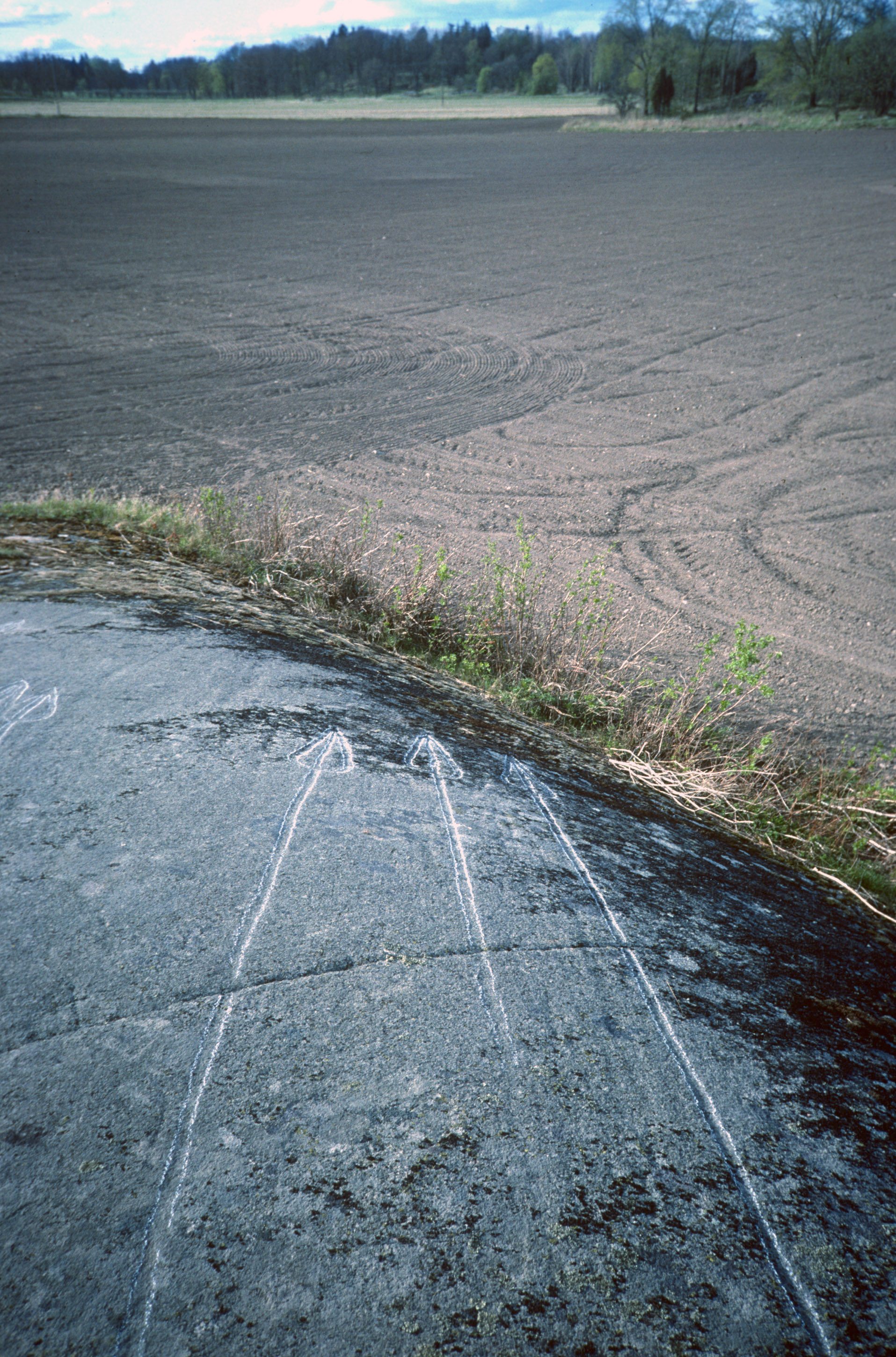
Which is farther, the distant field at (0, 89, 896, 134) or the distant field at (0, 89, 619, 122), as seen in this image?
the distant field at (0, 89, 619, 122)

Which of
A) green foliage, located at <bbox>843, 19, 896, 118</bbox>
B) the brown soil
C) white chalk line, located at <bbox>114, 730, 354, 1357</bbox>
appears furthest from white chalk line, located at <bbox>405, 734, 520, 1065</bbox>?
green foliage, located at <bbox>843, 19, 896, 118</bbox>

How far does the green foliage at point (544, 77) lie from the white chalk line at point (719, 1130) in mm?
120272

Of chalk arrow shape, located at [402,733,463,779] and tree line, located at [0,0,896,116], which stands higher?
tree line, located at [0,0,896,116]

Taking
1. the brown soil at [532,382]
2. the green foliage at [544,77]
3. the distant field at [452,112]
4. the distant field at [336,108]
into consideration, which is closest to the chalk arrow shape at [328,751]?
the brown soil at [532,382]

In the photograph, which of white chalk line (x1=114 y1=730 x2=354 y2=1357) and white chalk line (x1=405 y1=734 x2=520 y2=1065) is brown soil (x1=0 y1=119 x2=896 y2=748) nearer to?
white chalk line (x1=405 y1=734 x2=520 y2=1065)

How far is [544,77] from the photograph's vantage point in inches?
3775

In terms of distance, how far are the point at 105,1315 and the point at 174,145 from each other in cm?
4517

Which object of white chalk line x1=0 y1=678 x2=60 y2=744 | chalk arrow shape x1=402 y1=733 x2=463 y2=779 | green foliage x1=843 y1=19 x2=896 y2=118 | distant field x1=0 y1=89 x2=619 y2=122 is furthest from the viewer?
distant field x1=0 y1=89 x2=619 y2=122

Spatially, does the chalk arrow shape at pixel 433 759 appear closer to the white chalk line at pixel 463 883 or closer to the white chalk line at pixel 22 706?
the white chalk line at pixel 463 883

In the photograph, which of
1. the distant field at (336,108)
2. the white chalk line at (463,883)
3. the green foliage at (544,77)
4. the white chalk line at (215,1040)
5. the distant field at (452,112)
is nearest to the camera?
the white chalk line at (215,1040)

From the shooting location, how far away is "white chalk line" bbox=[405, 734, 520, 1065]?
1554 millimetres

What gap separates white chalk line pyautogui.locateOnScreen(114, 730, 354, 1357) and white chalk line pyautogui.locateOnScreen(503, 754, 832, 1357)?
2.39ft

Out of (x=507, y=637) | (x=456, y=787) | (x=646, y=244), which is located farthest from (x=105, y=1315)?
(x=646, y=244)

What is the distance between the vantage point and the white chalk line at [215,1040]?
3.61 feet
